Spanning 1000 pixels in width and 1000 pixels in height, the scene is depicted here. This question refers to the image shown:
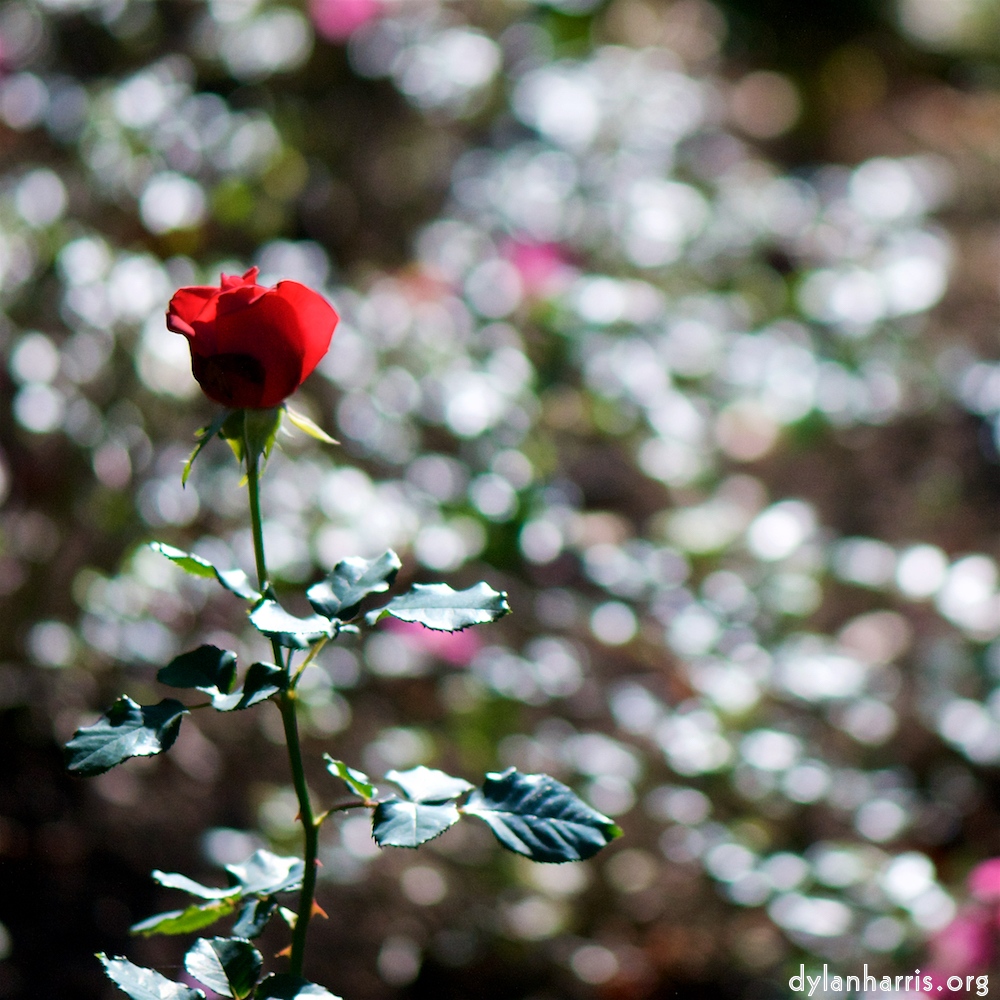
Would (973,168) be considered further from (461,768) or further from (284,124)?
(461,768)

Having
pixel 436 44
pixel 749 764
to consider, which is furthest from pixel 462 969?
pixel 436 44

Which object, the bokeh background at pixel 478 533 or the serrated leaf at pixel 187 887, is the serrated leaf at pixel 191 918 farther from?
the bokeh background at pixel 478 533

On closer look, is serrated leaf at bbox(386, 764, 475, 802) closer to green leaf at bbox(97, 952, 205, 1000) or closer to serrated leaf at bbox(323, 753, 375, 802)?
serrated leaf at bbox(323, 753, 375, 802)

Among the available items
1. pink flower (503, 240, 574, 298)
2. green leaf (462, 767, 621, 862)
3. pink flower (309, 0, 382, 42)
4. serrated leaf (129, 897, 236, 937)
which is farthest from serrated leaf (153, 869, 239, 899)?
pink flower (309, 0, 382, 42)

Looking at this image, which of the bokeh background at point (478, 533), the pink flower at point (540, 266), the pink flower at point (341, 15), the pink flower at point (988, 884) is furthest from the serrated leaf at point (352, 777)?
Answer: the pink flower at point (341, 15)

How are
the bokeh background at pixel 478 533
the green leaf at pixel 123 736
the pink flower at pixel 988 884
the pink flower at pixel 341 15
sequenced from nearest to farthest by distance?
the green leaf at pixel 123 736 < the pink flower at pixel 988 884 < the bokeh background at pixel 478 533 < the pink flower at pixel 341 15
